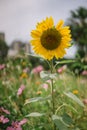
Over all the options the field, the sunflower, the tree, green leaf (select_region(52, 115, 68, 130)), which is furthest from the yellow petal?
the tree

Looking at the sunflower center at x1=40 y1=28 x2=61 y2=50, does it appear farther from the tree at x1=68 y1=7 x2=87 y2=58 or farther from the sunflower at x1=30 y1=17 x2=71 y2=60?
the tree at x1=68 y1=7 x2=87 y2=58

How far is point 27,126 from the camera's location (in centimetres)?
293

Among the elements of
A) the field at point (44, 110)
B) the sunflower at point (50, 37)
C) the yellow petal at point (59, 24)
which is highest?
the yellow petal at point (59, 24)

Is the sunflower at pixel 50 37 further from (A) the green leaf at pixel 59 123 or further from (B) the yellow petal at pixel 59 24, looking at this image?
(A) the green leaf at pixel 59 123

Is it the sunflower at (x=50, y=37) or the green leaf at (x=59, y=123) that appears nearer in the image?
the green leaf at (x=59, y=123)

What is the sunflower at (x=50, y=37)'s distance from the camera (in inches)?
90.0

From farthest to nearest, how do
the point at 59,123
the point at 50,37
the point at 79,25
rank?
the point at 79,25 → the point at 50,37 → the point at 59,123

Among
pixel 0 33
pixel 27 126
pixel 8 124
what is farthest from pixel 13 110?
pixel 0 33

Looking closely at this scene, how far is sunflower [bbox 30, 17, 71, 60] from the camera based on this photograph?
90.0 inches

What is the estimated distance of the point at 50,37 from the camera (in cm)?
228

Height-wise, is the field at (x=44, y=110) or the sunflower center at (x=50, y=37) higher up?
the sunflower center at (x=50, y=37)

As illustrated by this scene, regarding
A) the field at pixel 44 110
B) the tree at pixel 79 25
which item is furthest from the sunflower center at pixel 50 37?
the tree at pixel 79 25

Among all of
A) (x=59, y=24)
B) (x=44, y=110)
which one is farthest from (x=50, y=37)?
(x=44, y=110)

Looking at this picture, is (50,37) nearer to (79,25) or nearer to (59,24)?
(59,24)
